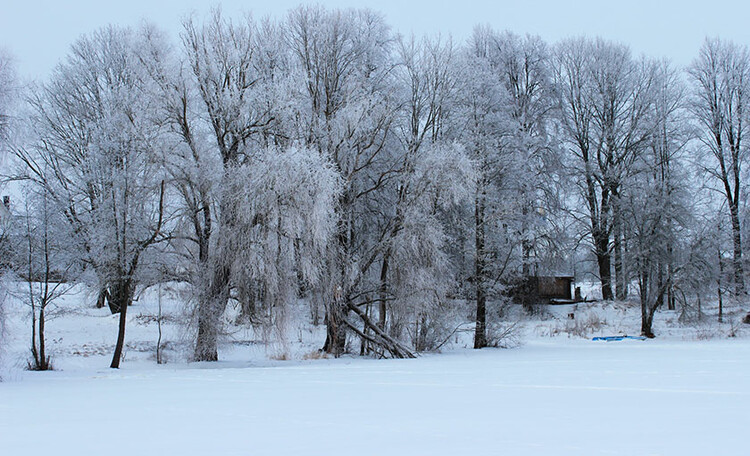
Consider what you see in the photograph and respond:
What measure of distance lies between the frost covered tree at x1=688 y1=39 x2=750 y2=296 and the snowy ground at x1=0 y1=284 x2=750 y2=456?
20.0 metres

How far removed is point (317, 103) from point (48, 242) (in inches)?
364

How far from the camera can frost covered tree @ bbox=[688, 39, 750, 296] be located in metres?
32.4

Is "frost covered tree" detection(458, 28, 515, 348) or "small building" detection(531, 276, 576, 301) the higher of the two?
"frost covered tree" detection(458, 28, 515, 348)

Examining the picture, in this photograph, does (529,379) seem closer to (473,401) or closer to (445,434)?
(473,401)

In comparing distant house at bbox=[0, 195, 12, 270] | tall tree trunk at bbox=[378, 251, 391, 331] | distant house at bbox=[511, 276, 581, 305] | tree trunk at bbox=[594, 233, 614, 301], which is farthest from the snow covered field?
tree trunk at bbox=[594, 233, 614, 301]

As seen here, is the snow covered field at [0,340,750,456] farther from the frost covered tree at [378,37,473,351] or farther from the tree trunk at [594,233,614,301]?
the tree trunk at [594,233,614,301]

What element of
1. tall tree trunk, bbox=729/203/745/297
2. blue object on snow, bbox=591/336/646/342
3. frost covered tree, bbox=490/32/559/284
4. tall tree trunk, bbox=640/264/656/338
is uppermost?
frost covered tree, bbox=490/32/559/284

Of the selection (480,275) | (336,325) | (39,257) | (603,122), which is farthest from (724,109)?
(39,257)

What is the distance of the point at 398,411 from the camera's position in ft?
25.4

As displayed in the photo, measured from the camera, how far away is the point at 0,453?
18.3ft

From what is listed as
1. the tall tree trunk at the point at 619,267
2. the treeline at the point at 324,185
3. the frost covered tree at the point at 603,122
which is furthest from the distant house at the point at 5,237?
the frost covered tree at the point at 603,122

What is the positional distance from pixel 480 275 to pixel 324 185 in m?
9.18

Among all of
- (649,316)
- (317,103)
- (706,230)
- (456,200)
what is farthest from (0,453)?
(706,230)

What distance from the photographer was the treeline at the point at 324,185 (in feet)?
59.1
